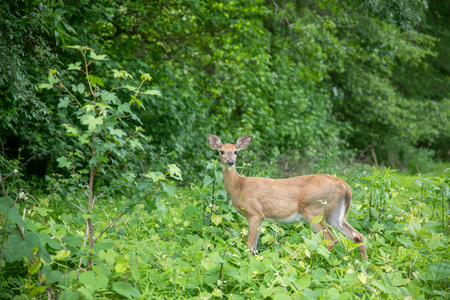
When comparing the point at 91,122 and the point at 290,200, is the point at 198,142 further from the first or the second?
the point at 91,122

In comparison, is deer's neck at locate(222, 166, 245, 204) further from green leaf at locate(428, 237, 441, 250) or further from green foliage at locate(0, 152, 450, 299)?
green leaf at locate(428, 237, 441, 250)

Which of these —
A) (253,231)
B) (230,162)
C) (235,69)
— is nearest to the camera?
(253,231)

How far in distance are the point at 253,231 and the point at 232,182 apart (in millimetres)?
608

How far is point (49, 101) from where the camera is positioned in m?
6.12

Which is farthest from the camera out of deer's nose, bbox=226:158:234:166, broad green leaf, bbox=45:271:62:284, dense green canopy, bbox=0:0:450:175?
dense green canopy, bbox=0:0:450:175

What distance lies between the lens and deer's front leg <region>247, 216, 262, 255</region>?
11.9ft

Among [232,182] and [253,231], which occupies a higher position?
[232,182]

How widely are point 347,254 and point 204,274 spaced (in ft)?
3.92

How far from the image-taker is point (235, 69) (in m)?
9.50

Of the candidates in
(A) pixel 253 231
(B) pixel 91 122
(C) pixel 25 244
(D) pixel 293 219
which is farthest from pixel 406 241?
(C) pixel 25 244

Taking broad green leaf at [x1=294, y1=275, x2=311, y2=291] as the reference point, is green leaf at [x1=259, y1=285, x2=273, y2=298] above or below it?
below

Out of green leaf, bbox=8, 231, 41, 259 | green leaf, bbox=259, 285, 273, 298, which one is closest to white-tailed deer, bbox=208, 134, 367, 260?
green leaf, bbox=259, 285, 273, 298

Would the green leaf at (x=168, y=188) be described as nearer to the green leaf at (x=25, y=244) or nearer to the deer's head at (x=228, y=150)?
the green leaf at (x=25, y=244)

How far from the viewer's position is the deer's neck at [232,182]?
4055mm
